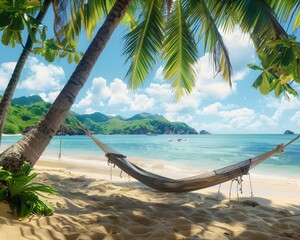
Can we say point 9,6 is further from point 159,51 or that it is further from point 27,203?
point 159,51

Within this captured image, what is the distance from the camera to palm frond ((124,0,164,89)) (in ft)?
11.2

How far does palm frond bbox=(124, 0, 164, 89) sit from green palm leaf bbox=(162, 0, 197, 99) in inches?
6.4

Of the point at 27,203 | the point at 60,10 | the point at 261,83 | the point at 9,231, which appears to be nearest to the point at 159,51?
the point at 60,10

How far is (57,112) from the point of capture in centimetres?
187

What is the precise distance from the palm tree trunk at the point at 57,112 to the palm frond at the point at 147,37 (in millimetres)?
1180

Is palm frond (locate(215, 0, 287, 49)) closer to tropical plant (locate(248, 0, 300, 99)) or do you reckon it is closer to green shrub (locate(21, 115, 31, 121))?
tropical plant (locate(248, 0, 300, 99))

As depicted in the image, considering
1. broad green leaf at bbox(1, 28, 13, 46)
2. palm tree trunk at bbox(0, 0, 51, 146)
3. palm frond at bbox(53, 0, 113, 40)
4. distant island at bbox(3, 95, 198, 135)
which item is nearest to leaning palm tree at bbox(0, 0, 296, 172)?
palm frond at bbox(53, 0, 113, 40)

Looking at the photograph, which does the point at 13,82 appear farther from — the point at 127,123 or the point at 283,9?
the point at 127,123

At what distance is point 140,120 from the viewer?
5047cm

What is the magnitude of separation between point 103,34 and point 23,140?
955mm

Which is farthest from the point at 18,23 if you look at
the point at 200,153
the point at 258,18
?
the point at 200,153

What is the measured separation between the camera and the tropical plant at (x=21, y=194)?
155 centimetres

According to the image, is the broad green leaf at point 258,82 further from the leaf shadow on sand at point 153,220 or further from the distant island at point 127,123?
the distant island at point 127,123

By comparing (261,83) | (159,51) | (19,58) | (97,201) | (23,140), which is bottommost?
(97,201)
